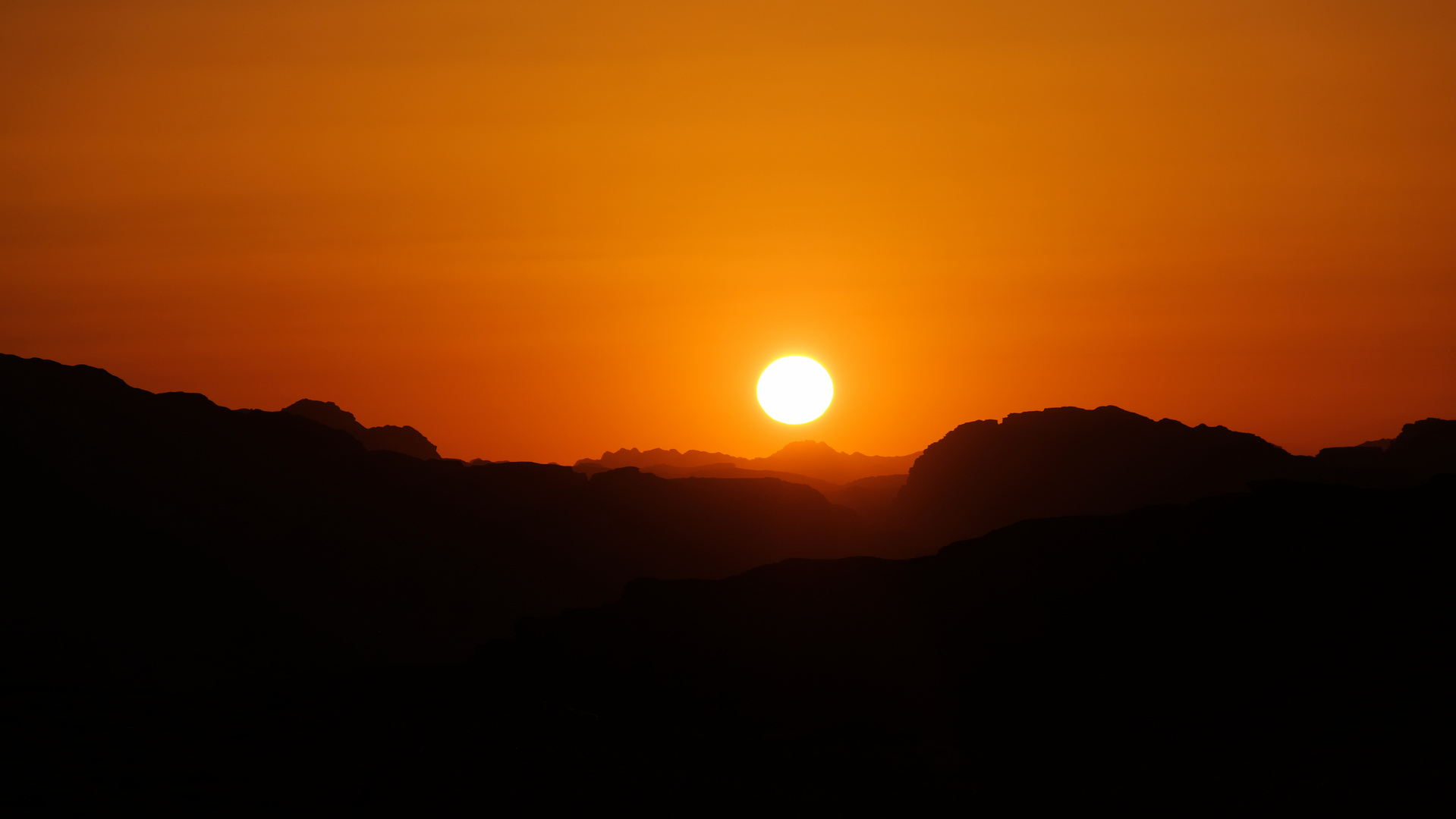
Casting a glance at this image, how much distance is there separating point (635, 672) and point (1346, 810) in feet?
82.7

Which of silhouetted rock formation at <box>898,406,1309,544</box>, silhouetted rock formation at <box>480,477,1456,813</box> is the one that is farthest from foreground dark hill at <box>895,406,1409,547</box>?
silhouetted rock formation at <box>480,477,1456,813</box>

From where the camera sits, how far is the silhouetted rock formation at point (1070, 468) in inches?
5453

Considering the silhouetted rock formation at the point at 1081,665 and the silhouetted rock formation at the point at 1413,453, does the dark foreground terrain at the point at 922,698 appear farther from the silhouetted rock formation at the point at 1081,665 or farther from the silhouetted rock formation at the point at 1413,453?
the silhouetted rock formation at the point at 1413,453

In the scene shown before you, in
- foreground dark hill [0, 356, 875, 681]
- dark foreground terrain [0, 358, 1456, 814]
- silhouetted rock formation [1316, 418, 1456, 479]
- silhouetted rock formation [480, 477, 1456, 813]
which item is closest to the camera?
silhouetted rock formation [480, 477, 1456, 813]

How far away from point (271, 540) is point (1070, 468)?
94.7 m

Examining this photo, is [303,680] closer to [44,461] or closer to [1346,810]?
[1346,810]

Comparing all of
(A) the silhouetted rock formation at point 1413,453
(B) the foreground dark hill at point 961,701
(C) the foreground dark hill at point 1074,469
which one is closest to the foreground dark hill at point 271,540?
(C) the foreground dark hill at point 1074,469

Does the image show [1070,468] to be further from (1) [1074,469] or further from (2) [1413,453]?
(2) [1413,453]

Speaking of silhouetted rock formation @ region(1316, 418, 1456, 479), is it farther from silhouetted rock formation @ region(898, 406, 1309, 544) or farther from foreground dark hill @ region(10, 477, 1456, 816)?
foreground dark hill @ region(10, 477, 1456, 816)

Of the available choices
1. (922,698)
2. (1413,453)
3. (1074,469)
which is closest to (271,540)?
(922,698)

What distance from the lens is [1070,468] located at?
152375 mm

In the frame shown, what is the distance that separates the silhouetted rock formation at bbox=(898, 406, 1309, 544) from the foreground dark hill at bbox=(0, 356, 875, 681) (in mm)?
32641

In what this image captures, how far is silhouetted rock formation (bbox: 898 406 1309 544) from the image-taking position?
5453 inches

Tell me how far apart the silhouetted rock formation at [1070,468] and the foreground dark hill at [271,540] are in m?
32.6
